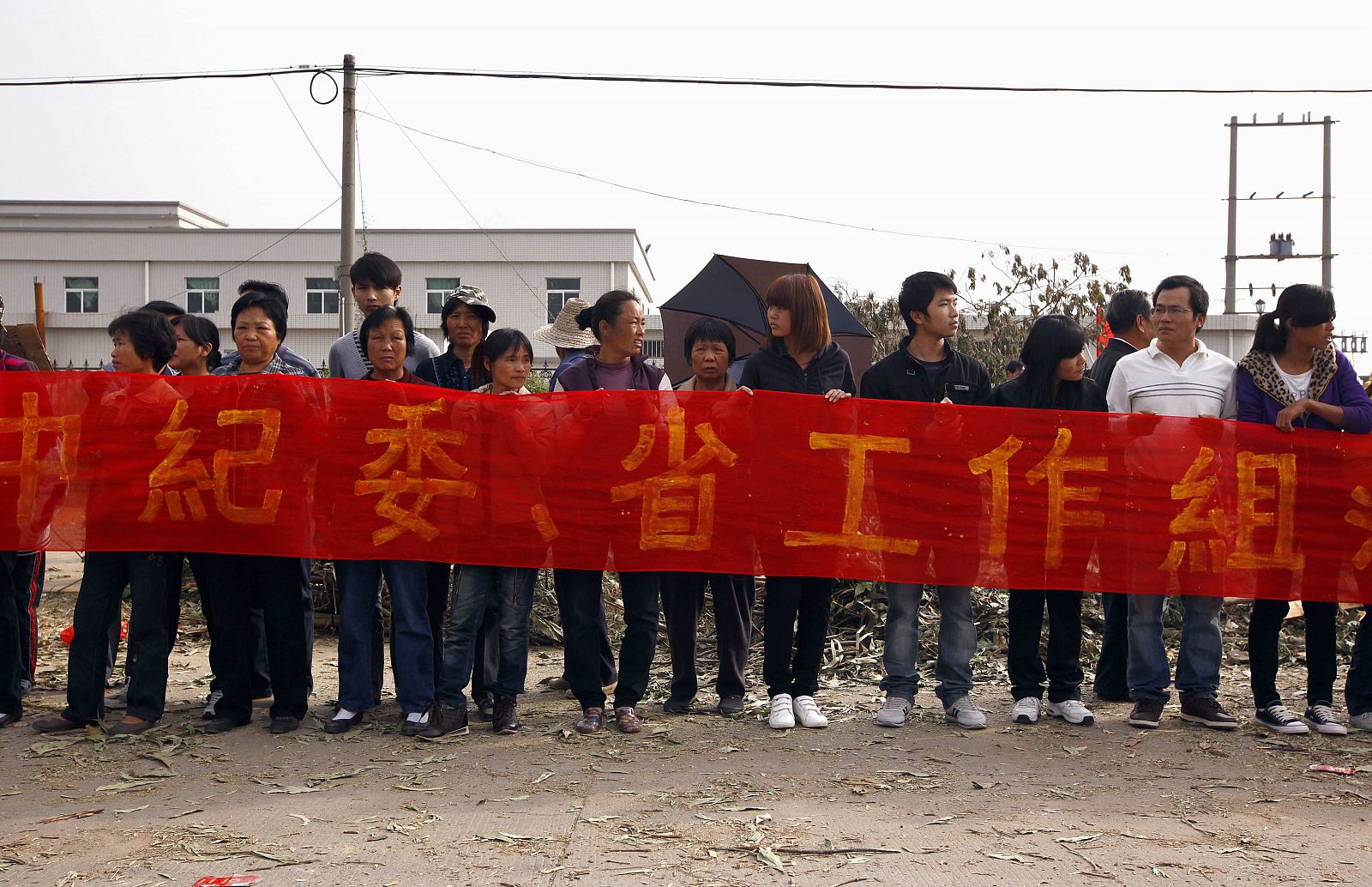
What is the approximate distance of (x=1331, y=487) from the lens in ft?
18.0

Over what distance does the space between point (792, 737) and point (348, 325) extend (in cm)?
1308

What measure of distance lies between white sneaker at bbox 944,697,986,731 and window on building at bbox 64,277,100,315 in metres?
42.7

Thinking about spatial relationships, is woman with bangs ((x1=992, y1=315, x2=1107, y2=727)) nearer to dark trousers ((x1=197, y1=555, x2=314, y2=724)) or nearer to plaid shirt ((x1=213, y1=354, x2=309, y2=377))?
dark trousers ((x1=197, y1=555, x2=314, y2=724))

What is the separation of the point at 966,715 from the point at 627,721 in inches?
56.7

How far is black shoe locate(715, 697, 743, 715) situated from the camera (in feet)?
17.5

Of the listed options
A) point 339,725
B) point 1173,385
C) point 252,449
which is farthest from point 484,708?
point 1173,385

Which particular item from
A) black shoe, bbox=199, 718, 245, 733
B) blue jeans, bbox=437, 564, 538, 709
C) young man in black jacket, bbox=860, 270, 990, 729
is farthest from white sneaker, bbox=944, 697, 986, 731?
black shoe, bbox=199, 718, 245, 733

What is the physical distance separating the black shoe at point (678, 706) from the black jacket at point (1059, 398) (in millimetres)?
1968

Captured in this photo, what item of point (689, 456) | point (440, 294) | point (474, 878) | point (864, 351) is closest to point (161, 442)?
point (689, 456)

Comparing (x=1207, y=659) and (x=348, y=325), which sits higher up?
(x=348, y=325)

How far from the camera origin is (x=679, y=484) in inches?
213

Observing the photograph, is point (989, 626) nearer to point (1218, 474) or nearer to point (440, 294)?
point (1218, 474)

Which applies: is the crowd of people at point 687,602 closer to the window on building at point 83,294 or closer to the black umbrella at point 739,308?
the black umbrella at point 739,308

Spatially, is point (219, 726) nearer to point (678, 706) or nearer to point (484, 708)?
point (484, 708)
